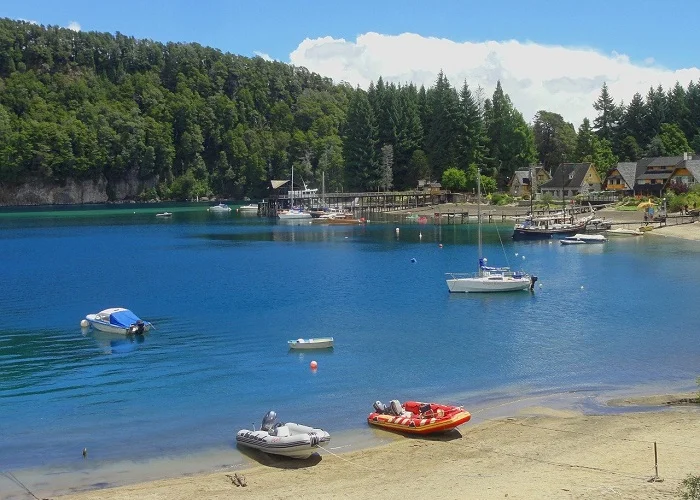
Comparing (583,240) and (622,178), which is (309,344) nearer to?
(583,240)

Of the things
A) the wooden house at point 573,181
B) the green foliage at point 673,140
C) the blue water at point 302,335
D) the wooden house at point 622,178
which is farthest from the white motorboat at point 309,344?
the green foliage at point 673,140

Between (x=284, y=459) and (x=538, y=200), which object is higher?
(x=538, y=200)

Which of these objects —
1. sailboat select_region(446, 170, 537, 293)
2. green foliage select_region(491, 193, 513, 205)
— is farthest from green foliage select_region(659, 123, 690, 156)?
sailboat select_region(446, 170, 537, 293)

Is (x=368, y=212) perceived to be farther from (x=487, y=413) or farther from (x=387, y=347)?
(x=487, y=413)

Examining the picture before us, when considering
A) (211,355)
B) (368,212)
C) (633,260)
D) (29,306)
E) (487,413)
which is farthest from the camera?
(368,212)

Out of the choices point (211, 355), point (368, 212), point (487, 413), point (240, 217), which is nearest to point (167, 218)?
point (240, 217)

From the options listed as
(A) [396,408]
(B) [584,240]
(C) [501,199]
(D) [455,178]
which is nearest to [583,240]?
(B) [584,240]

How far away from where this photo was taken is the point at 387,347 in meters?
40.5

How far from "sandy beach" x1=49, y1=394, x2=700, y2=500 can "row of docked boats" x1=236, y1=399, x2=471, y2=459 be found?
0.38 m

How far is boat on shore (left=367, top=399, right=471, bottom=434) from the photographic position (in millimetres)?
26625

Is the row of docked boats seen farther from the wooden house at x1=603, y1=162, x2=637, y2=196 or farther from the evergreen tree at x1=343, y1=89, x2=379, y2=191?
the evergreen tree at x1=343, y1=89, x2=379, y2=191

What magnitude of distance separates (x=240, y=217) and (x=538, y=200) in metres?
57.5

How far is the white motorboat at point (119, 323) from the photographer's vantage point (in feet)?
142

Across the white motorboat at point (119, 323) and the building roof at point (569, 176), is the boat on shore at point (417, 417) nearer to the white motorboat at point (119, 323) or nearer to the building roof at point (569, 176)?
the white motorboat at point (119, 323)
